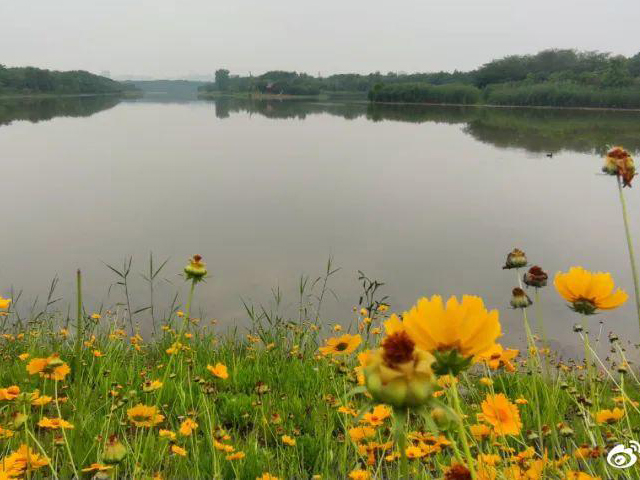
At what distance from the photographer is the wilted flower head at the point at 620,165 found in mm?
1073

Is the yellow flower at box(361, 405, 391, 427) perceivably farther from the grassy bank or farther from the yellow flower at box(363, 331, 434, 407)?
the grassy bank

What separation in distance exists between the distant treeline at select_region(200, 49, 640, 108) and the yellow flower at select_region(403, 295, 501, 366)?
4706cm

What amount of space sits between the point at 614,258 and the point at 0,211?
27.3 ft

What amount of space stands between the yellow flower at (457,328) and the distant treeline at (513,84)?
4706 centimetres

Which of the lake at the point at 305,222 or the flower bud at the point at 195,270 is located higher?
the flower bud at the point at 195,270

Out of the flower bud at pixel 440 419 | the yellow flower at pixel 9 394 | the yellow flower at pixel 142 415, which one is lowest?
the yellow flower at pixel 142 415

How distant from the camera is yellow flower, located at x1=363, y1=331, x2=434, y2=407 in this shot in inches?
18.1

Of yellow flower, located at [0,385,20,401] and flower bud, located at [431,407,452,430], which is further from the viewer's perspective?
yellow flower, located at [0,385,20,401]

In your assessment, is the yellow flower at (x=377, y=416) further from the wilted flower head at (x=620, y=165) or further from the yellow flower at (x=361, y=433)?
the wilted flower head at (x=620, y=165)

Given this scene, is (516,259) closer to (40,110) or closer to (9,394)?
(9,394)

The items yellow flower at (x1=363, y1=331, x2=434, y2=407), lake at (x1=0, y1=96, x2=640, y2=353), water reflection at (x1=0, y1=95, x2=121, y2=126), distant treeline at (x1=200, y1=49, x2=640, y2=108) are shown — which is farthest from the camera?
distant treeline at (x1=200, y1=49, x2=640, y2=108)

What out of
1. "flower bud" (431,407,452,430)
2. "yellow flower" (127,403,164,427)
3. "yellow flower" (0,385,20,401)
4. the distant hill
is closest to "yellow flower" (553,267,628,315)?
"flower bud" (431,407,452,430)

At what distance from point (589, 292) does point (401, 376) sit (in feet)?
1.94

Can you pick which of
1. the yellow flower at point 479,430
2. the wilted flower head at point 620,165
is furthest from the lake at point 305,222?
the yellow flower at point 479,430
